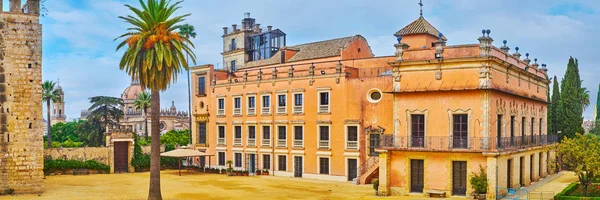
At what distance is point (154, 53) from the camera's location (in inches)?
1207

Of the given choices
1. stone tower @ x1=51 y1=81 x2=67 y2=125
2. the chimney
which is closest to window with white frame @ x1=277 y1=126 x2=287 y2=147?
the chimney

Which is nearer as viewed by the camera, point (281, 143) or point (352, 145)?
point (352, 145)

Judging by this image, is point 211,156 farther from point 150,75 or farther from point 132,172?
point 150,75

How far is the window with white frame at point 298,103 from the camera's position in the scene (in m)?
46.6

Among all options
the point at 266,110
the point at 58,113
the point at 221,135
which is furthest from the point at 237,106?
the point at 58,113

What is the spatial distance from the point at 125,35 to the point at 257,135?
21.1 metres

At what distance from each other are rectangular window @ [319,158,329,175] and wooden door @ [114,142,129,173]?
19.8m

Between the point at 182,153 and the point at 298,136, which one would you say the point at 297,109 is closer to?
the point at 298,136

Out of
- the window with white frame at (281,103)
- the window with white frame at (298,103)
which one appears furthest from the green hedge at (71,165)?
the window with white frame at (298,103)

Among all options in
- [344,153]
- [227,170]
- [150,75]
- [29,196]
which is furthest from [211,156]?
[150,75]

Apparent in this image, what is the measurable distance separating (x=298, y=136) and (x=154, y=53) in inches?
751

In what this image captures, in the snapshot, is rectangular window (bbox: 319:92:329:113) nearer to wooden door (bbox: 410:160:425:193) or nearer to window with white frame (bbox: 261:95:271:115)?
window with white frame (bbox: 261:95:271:115)

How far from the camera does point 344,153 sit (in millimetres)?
43750

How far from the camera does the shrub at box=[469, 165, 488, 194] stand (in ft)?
103
